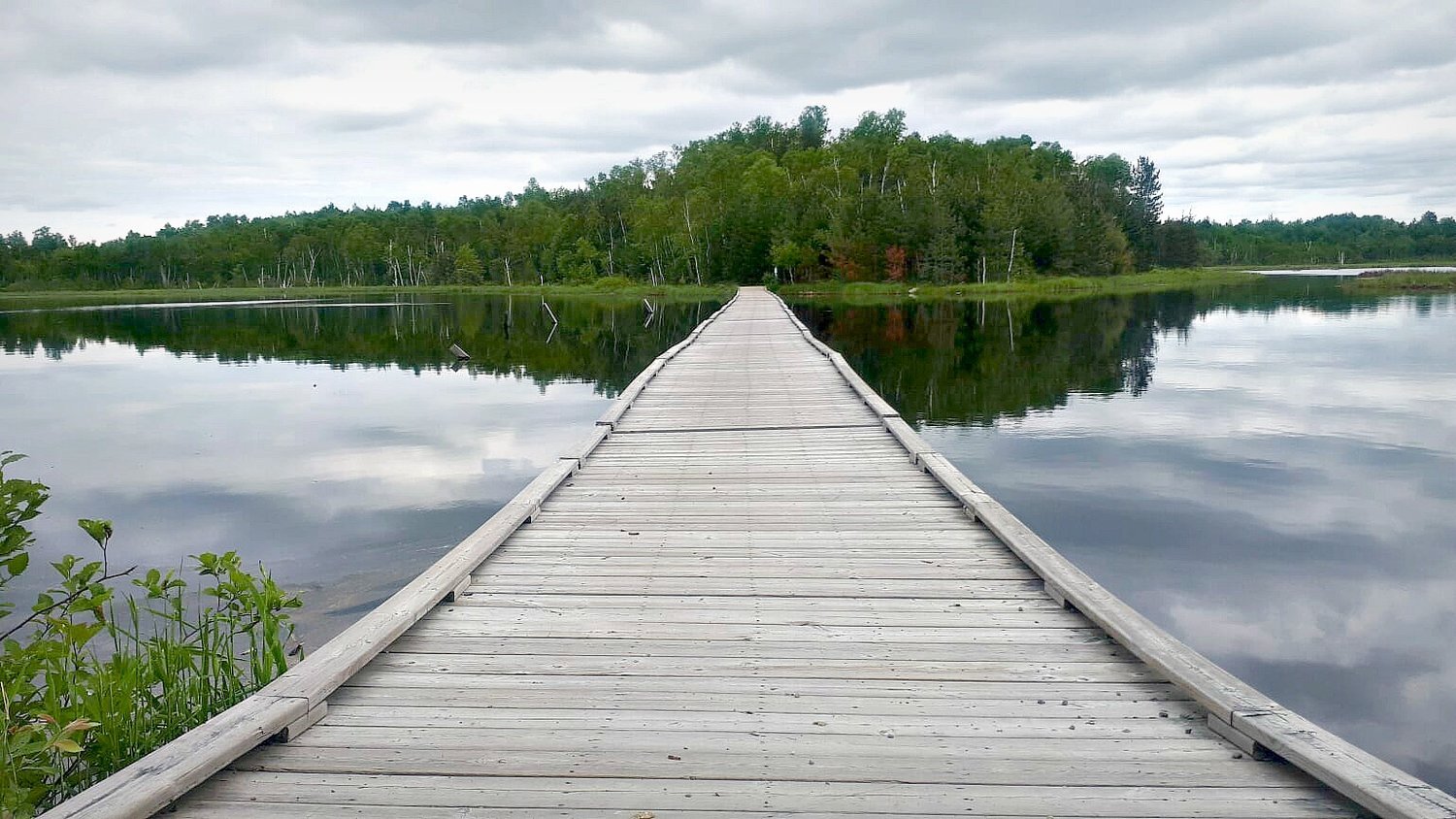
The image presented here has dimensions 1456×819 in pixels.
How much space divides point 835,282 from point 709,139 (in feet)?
174

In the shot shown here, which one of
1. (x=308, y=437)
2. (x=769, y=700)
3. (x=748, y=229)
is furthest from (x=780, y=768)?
(x=748, y=229)

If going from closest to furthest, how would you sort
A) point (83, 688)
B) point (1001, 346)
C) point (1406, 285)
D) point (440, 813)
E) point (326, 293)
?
point (440, 813)
point (83, 688)
point (1001, 346)
point (1406, 285)
point (326, 293)

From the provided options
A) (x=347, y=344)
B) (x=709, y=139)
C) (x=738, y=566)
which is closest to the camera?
(x=738, y=566)

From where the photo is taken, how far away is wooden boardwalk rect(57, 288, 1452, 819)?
250 cm

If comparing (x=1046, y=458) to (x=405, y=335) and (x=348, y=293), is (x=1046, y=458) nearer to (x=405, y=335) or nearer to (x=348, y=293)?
(x=405, y=335)

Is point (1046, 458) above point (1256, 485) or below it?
above

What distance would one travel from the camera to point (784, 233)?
2226 inches

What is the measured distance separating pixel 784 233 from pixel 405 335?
97.8 ft

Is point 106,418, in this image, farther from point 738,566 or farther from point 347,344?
point 738,566

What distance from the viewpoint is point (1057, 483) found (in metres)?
9.91

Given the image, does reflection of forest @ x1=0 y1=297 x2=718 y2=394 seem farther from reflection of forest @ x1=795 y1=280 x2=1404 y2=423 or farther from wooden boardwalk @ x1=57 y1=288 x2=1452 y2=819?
wooden boardwalk @ x1=57 y1=288 x2=1452 y2=819

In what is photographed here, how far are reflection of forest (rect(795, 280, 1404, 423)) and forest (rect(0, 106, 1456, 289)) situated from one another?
1273 cm

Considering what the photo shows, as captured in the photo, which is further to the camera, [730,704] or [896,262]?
[896,262]

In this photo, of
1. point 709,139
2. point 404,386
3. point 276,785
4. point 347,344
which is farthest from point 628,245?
point 276,785
